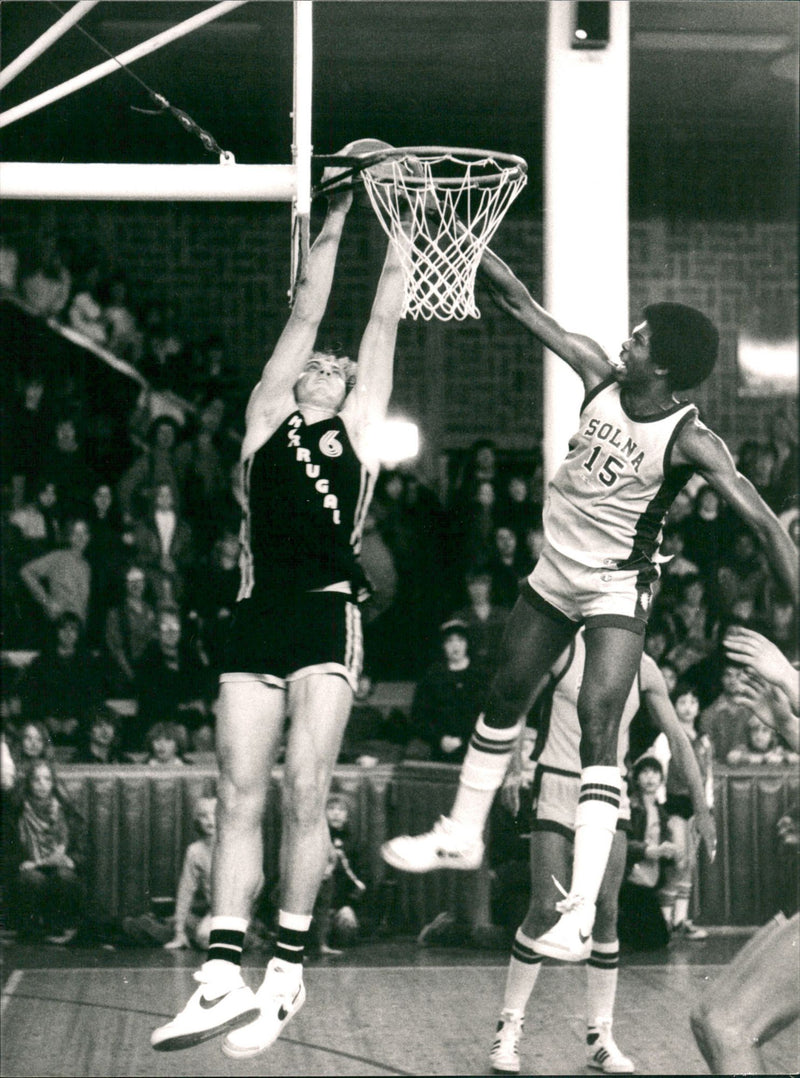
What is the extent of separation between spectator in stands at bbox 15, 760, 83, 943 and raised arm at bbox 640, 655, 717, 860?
4046 mm

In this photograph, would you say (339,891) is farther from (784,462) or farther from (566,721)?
(784,462)

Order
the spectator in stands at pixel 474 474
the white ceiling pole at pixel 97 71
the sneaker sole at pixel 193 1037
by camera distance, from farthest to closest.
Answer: the spectator in stands at pixel 474 474
the white ceiling pole at pixel 97 71
the sneaker sole at pixel 193 1037

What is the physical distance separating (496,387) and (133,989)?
26.5ft

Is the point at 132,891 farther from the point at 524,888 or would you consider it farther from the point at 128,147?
the point at 128,147

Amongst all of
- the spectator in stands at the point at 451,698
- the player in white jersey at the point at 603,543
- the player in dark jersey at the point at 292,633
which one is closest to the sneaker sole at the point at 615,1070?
the player in white jersey at the point at 603,543

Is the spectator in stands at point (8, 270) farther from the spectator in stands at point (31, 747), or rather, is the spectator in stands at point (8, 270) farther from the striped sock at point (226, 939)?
the striped sock at point (226, 939)

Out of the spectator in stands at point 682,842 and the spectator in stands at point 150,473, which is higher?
the spectator in stands at point 150,473

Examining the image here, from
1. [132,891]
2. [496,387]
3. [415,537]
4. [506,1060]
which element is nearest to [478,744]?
[506,1060]

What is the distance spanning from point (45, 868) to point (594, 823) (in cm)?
469

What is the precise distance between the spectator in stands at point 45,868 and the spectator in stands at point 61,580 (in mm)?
2051

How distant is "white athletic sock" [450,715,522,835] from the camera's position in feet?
22.2

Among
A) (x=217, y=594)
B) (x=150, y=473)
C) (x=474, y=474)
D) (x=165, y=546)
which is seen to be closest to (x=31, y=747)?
(x=217, y=594)

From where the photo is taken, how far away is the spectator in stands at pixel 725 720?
11.4 meters

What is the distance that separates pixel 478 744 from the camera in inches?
269
